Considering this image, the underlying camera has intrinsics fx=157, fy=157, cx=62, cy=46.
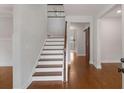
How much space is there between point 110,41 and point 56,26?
3248 millimetres

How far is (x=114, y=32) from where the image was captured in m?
8.51

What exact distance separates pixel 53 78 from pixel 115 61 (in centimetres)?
500

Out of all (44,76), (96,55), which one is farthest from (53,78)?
(96,55)

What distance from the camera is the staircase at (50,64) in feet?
15.4

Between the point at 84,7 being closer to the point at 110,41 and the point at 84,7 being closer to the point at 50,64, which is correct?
the point at 50,64

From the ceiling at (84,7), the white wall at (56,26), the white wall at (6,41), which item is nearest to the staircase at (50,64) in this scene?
the ceiling at (84,7)

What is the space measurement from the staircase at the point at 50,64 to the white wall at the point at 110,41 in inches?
119

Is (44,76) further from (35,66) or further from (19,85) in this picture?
(19,85)

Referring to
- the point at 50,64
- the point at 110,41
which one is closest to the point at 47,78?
the point at 50,64

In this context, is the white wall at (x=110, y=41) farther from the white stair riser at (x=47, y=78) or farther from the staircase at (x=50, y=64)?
the white stair riser at (x=47, y=78)

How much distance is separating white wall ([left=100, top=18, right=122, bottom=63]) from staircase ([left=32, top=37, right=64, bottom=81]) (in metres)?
3.02

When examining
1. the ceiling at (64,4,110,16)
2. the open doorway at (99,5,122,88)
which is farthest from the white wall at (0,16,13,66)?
the open doorway at (99,5,122,88)

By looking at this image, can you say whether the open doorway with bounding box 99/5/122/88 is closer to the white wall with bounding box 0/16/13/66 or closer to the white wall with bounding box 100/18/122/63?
the white wall with bounding box 100/18/122/63

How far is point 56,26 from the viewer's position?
9.45 m
